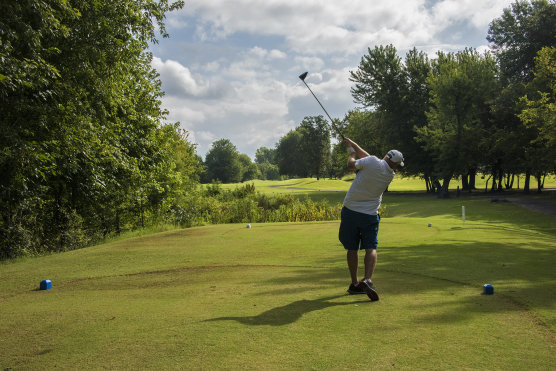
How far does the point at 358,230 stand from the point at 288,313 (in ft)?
6.04

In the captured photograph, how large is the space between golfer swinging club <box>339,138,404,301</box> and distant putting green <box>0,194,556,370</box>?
1.99 ft

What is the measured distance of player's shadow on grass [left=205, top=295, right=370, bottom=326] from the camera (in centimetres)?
477

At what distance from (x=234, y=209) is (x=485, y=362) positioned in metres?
22.4

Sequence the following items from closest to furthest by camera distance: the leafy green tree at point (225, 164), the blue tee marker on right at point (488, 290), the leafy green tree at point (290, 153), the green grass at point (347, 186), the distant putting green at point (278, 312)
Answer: the distant putting green at point (278, 312) → the blue tee marker on right at point (488, 290) → the green grass at point (347, 186) → the leafy green tree at point (290, 153) → the leafy green tree at point (225, 164)

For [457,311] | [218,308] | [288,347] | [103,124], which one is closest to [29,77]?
[103,124]

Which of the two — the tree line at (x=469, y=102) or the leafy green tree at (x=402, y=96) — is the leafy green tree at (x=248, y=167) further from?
the leafy green tree at (x=402, y=96)

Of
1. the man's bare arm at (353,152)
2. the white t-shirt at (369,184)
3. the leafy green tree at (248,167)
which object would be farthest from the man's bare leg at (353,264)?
the leafy green tree at (248,167)

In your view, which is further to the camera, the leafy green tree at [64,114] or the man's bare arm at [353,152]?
the leafy green tree at [64,114]

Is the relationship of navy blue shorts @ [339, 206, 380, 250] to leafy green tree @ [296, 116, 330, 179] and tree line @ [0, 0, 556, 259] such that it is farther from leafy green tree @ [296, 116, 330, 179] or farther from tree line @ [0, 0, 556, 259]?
leafy green tree @ [296, 116, 330, 179]

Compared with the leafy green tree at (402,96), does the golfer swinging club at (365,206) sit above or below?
below

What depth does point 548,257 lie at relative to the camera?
926cm

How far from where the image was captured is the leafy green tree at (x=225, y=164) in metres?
135

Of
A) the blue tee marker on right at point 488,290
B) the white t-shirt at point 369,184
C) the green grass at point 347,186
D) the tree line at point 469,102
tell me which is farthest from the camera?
the green grass at point 347,186

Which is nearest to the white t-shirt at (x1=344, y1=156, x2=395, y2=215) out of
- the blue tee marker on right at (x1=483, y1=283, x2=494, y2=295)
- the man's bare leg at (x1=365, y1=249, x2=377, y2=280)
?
the man's bare leg at (x1=365, y1=249, x2=377, y2=280)
